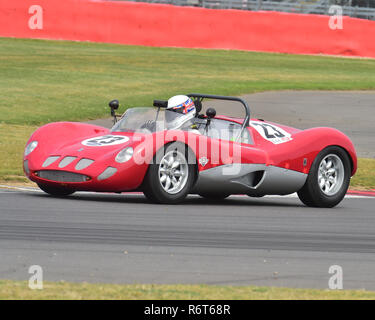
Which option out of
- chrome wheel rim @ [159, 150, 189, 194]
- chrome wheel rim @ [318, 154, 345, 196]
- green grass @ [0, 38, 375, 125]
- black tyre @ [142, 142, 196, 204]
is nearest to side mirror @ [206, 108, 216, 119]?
black tyre @ [142, 142, 196, 204]

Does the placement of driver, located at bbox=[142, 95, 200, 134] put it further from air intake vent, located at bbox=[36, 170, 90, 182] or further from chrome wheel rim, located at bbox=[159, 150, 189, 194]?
air intake vent, located at bbox=[36, 170, 90, 182]

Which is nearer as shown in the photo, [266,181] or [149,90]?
[266,181]

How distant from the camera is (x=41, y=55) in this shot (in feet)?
106

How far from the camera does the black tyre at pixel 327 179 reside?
39.7ft

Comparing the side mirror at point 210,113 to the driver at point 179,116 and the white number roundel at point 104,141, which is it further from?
the white number roundel at point 104,141

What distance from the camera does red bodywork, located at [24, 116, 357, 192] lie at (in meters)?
10.8

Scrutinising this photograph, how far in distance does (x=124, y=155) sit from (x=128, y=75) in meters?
19.0

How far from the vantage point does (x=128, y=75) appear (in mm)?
29578

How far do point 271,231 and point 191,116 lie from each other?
Result: 2743 millimetres

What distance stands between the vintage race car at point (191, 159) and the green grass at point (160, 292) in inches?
172

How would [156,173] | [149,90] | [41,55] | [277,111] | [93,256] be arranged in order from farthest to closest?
[41,55] < [149,90] < [277,111] < [156,173] < [93,256]

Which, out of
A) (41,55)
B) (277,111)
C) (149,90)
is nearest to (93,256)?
(277,111)

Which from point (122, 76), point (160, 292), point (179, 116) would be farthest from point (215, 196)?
point (122, 76)

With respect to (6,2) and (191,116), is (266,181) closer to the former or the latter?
(191,116)
